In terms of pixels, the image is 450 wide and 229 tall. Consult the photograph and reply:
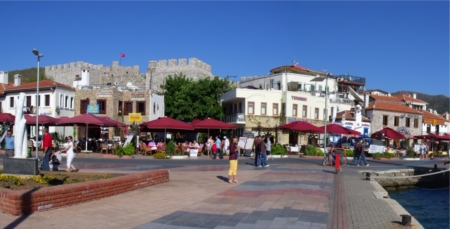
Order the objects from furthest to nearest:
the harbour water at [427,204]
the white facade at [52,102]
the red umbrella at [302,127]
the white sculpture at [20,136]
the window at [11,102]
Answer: the window at [11,102], the white facade at [52,102], the red umbrella at [302,127], the harbour water at [427,204], the white sculpture at [20,136]

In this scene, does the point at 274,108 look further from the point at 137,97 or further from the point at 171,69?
the point at 171,69

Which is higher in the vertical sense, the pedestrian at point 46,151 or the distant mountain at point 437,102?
the distant mountain at point 437,102

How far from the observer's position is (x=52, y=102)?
49.7 meters

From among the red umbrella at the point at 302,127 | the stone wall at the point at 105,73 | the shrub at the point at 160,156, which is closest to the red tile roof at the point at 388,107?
the red umbrella at the point at 302,127

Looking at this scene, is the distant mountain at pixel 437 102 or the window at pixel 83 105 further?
the distant mountain at pixel 437 102

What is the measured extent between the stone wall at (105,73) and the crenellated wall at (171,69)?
228 centimetres

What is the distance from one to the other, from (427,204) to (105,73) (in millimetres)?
67248

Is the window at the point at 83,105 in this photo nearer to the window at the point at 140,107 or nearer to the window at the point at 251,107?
the window at the point at 140,107

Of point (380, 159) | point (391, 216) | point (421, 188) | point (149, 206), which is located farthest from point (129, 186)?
point (380, 159)

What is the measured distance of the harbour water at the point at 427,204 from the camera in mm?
19391

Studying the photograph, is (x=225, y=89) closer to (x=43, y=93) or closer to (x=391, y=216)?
(x=43, y=93)

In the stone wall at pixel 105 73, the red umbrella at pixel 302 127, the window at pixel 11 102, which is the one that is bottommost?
the red umbrella at pixel 302 127

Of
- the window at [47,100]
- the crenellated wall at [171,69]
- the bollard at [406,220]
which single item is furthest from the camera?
the crenellated wall at [171,69]

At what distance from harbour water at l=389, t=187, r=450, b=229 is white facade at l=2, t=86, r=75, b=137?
34.4m
